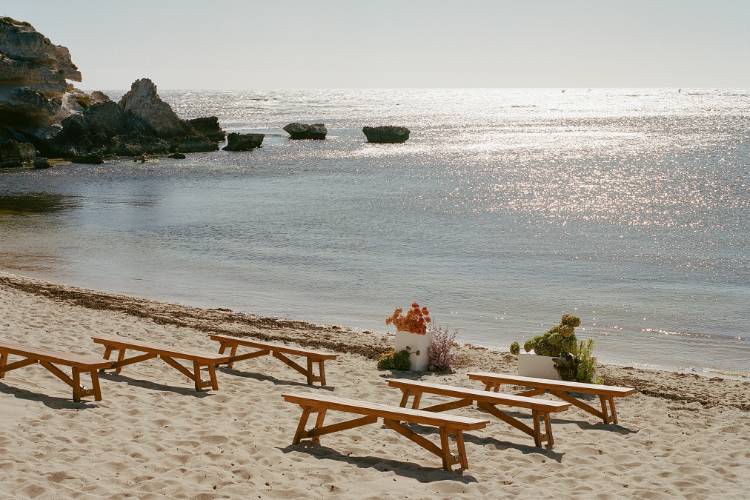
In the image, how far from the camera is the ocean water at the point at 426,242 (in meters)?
19.0

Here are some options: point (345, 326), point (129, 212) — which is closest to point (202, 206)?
point (129, 212)

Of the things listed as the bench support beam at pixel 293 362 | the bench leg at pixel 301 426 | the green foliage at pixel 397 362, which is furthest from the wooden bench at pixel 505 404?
the green foliage at pixel 397 362

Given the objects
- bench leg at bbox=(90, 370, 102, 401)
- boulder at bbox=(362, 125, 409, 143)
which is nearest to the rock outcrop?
boulder at bbox=(362, 125, 409, 143)

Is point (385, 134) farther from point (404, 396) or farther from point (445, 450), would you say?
point (445, 450)

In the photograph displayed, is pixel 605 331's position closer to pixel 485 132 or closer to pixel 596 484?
pixel 596 484

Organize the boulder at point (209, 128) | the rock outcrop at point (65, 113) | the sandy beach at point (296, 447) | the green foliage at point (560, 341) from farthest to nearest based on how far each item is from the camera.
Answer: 1. the boulder at point (209, 128)
2. the rock outcrop at point (65, 113)
3. the green foliage at point (560, 341)
4. the sandy beach at point (296, 447)

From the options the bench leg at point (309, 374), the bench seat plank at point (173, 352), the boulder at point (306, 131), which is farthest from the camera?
the boulder at point (306, 131)

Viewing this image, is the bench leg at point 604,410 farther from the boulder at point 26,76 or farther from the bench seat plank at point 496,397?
the boulder at point 26,76

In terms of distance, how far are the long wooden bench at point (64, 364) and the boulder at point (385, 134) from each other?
3441 inches

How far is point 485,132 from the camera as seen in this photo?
13150cm

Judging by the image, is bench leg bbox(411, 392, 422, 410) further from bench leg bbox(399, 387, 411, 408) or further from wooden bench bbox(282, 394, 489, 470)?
wooden bench bbox(282, 394, 489, 470)

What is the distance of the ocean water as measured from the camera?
19047 millimetres

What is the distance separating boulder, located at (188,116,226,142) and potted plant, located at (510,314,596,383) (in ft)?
251

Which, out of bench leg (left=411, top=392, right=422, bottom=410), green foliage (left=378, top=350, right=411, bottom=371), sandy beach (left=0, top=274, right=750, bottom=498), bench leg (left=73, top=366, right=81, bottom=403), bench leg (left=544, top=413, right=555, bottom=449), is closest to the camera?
sandy beach (left=0, top=274, right=750, bottom=498)
